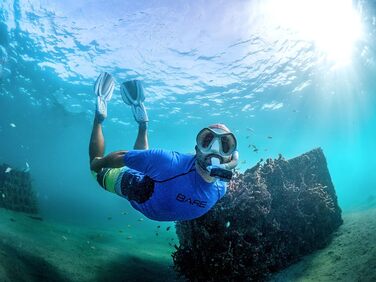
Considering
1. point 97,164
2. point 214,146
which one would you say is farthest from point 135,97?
point 214,146

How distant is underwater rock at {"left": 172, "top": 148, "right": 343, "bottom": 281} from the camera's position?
261 inches

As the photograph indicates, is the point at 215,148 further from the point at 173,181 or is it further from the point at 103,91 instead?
the point at 103,91

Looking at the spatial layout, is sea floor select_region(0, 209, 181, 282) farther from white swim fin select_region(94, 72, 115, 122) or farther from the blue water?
the blue water

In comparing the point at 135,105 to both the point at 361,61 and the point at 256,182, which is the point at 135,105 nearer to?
the point at 256,182

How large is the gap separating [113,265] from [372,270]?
7160 mm

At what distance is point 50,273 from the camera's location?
748 cm

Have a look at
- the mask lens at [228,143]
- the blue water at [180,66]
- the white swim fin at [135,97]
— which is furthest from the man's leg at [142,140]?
the blue water at [180,66]

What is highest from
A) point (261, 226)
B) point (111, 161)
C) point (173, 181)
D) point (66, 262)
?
point (111, 161)

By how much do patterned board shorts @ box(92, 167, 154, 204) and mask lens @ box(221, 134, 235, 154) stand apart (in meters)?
1.27

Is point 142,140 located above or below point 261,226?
above

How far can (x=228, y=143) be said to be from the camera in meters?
3.79

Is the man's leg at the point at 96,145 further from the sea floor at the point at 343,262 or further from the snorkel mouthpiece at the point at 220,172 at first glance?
the sea floor at the point at 343,262

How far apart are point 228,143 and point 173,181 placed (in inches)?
38.5

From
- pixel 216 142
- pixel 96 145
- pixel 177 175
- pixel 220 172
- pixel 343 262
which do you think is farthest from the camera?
pixel 343 262
